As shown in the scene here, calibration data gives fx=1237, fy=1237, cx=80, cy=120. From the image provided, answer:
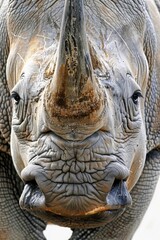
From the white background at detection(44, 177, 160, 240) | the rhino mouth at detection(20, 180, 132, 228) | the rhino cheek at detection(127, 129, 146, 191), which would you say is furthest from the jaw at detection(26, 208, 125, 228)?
the white background at detection(44, 177, 160, 240)

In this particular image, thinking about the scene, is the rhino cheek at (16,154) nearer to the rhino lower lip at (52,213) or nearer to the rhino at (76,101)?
the rhino at (76,101)

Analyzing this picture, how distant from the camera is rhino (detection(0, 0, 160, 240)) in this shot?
643 cm

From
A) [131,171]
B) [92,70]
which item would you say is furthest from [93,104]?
[131,171]

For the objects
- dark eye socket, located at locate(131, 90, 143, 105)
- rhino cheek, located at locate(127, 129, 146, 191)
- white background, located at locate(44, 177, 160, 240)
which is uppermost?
dark eye socket, located at locate(131, 90, 143, 105)

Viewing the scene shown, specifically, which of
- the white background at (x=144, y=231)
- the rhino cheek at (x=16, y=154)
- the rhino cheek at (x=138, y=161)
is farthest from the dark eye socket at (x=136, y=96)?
the white background at (x=144, y=231)

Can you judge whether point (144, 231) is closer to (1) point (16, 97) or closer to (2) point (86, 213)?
(1) point (16, 97)

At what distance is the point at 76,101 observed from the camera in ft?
21.0

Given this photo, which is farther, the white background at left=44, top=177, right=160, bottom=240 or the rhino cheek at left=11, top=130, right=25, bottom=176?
the white background at left=44, top=177, right=160, bottom=240

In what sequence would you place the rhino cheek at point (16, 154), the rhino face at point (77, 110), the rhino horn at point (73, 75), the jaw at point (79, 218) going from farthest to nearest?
the rhino cheek at point (16, 154), the jaw at point (79, 218), the rhino face at point (77, 110), the rhino horn at point (73, 75)

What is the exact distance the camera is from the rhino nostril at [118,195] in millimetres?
6734

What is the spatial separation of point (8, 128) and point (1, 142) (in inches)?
6.3

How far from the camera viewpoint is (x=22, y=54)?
24.4ft

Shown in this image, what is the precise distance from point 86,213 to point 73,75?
2.68 ft

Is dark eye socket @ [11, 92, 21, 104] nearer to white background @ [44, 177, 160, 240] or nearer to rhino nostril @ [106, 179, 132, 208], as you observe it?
rhino nostril @ [106, 179, 132, 208]
